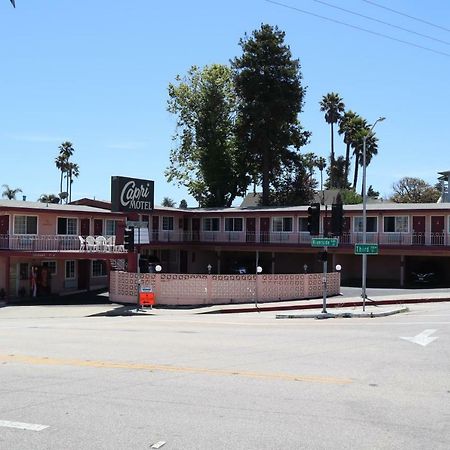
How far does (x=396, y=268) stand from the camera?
4628cm

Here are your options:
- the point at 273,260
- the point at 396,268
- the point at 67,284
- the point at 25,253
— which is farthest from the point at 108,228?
the point at 396,268

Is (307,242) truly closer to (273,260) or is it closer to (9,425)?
(273,260)

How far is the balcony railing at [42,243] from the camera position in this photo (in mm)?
38125

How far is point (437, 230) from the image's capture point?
140 ft

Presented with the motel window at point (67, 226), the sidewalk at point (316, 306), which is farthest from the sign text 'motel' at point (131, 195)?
the sidewalk at point (316, 306)

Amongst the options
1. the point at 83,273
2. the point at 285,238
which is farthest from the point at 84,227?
the point at 285,238

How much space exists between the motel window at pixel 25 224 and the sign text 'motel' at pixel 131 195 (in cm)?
576

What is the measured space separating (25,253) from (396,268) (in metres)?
27.0

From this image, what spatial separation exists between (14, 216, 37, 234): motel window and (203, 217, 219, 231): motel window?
17.5m

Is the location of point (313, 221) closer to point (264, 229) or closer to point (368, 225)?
point (368, 225)

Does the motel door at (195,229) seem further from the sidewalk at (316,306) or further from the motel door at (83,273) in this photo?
the sidewalk at (316,306)

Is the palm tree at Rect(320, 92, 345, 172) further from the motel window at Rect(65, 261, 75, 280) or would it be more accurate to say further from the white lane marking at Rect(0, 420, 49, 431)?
the white lane marking at Rect(0, 420, 49, 431)

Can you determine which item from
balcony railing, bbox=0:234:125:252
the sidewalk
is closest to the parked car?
the sidewalk

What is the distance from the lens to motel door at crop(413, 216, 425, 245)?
140ft
